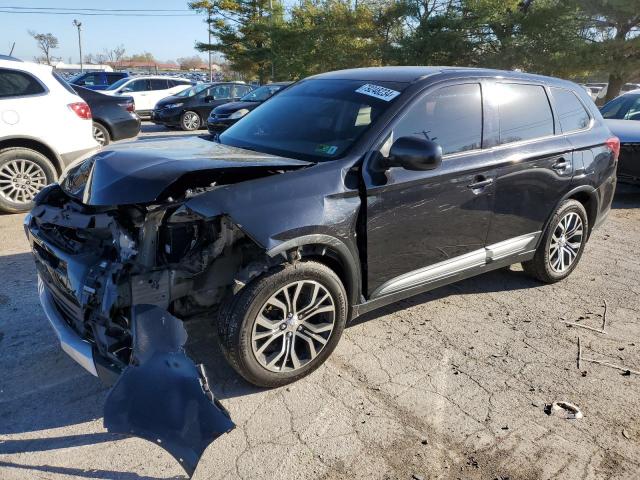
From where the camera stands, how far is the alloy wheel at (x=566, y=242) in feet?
15.1

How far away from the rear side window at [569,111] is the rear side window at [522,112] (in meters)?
0.17

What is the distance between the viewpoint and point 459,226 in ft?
12.1

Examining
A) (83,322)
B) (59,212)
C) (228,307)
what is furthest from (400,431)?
(59,212)

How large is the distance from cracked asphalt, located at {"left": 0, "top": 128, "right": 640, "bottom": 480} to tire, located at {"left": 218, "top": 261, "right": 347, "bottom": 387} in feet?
0.52

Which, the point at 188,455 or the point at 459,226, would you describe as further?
the point at 459,226

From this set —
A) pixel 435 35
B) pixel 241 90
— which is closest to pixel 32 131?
pixel 241 90

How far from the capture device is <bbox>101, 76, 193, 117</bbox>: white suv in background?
1744 cm

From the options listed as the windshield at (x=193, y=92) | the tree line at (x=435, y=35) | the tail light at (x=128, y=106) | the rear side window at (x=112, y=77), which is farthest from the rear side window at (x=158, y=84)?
the tree line at (x=435, y=35)

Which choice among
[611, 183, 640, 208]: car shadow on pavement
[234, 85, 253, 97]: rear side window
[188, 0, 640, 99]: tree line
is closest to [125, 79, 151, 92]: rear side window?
[234, 85, 253, 97]: rear side window

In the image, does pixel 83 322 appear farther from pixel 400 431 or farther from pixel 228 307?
pixel 400 431

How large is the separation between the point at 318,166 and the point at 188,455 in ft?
5.53

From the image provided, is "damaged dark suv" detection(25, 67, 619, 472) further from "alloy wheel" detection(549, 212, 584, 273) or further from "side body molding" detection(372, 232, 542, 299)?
"alloy wheel" detection(549, 212, 584, 273)

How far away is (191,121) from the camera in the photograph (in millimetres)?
15547

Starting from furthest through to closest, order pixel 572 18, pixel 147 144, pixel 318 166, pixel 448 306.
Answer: pixel 572 18 → pixel 448 306 → pixel 147 144 → pixel 318 166
